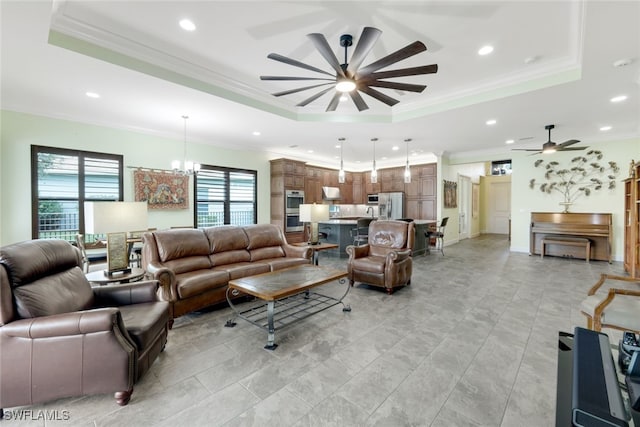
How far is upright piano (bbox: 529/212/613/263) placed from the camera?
595 cm

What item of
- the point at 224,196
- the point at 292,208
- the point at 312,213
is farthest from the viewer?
the point at 292,208

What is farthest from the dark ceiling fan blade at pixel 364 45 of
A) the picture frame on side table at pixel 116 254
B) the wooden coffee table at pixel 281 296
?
the picture frame on side table at pixel 116 254

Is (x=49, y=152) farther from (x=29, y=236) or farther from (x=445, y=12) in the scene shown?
(x=445, y=12)

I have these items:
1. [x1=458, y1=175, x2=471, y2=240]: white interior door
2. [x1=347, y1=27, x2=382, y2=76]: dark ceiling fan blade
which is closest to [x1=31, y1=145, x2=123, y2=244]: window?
[x1=347, y1=27, x2=382, y2=76]: dark ceiling fan blade

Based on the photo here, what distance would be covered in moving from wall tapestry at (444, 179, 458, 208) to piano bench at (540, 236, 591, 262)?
252 cm

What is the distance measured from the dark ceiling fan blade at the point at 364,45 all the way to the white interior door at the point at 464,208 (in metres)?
7.98

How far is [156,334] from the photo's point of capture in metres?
2.06

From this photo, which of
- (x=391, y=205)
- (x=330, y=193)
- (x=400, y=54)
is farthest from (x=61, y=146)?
(x=391, y=205)

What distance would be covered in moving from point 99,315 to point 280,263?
7.74 feet

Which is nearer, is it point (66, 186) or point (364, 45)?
point (364, 45)

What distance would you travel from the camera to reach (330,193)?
874 cm

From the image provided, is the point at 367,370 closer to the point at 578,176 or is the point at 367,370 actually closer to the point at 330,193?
the point at 330,193

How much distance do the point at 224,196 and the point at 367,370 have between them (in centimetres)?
567

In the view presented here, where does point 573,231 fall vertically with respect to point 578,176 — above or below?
below
